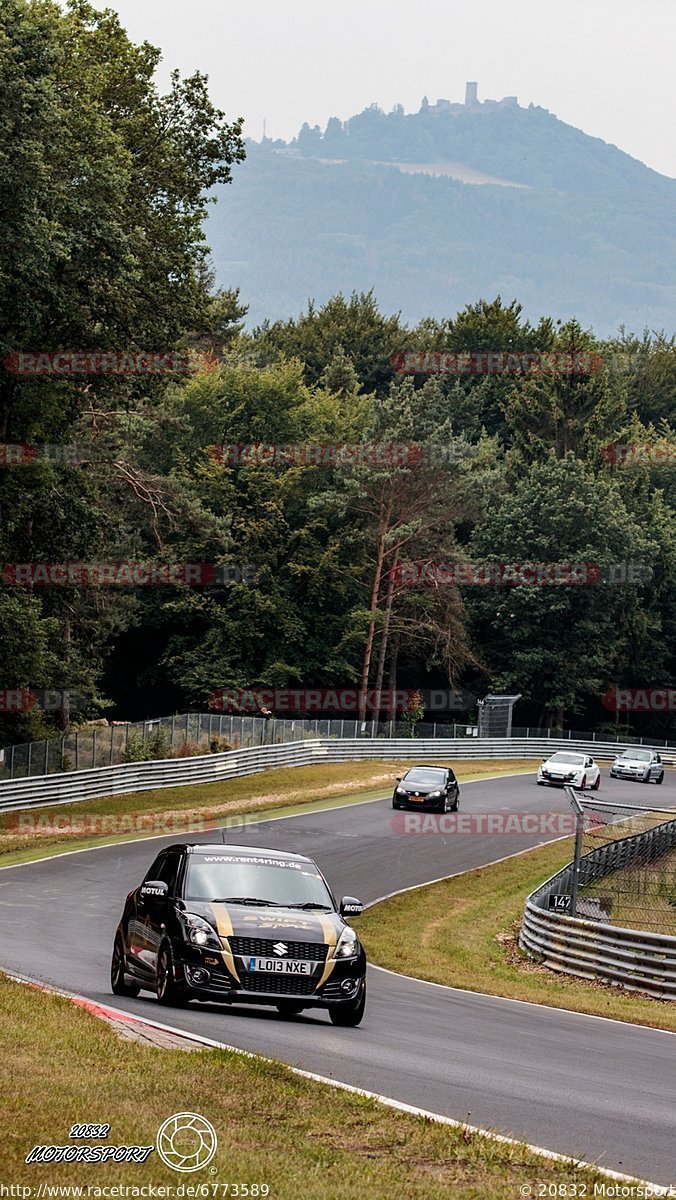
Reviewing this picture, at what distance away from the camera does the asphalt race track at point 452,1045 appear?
8.80 m

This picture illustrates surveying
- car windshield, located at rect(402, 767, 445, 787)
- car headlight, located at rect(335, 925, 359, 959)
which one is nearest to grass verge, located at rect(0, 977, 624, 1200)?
car headlight, located at rect(335, 925, 359, 959)

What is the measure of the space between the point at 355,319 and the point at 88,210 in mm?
76067

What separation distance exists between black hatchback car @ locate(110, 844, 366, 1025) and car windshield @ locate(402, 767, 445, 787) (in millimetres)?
30644

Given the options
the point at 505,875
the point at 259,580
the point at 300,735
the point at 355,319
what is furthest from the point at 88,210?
the point at 355,319

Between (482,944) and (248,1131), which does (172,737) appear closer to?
(482,944)

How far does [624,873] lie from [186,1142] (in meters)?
15.8

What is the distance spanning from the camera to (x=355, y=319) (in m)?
110

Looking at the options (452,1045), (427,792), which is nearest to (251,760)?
(427,792)

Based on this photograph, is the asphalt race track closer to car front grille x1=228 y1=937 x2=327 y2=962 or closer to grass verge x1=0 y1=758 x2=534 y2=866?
car front grille x1=228 y1=937 x2=327 y2=962

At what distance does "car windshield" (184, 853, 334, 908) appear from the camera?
1354 cm

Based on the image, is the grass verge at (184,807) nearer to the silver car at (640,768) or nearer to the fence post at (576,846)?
the silver car at (640,768)

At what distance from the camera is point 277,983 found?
41.8 ft

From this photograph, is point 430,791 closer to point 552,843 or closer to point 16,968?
point 552,843

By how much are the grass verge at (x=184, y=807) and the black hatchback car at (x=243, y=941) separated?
18.2m
